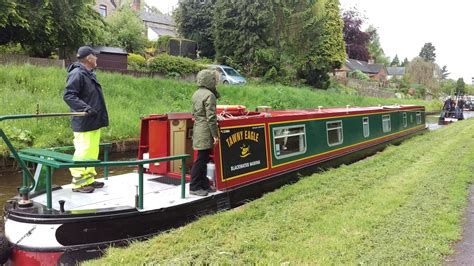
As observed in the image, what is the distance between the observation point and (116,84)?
1478cm

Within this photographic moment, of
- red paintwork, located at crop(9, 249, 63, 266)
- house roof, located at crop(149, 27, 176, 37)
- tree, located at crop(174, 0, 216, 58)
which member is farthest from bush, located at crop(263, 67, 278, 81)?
house roof, located at crop(149, 27, 176, 37)

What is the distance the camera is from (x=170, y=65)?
64.7 ft

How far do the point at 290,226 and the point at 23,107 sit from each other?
28.7ft

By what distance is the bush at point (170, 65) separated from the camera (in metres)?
19.5

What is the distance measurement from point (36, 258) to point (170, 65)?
16631 mm

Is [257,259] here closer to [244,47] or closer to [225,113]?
[225,113]

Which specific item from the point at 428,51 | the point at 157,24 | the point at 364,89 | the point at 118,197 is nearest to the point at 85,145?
the point at 118,197

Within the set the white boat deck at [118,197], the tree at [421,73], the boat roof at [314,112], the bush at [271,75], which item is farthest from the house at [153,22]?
the white boat deck at [118,197]

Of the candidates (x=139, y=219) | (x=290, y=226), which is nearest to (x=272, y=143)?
(x=290, y=226)

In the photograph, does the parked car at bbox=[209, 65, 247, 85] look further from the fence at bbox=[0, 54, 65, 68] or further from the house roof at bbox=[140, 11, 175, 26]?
the house roof at bbox=[140, 11, 175, 26]

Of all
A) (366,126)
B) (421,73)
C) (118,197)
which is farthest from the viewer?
(421,73)

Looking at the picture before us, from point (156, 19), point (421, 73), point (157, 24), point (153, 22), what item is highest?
point (156, 19)

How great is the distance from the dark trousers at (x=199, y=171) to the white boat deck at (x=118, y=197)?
15 centimetres

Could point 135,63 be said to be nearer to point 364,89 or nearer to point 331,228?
point 331,228
